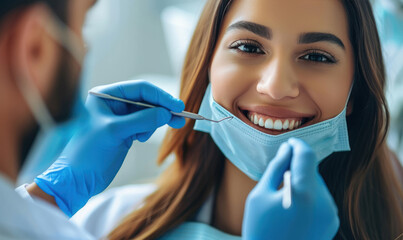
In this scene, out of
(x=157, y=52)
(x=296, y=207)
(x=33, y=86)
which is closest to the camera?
(x=33, y=86)

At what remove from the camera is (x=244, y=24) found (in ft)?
3.62

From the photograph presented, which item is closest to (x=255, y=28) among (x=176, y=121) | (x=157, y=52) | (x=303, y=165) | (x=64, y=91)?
(x=176, y=121)

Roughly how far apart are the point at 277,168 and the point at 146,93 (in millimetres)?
443

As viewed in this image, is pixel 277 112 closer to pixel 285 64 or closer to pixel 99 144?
pixel 285 64

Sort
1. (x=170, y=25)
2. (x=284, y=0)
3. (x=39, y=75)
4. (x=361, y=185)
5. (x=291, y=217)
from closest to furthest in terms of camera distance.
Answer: (x=39, y=75) → (x=291, y=217) → (x=284, y=0) → (x=361, y=185) → (x=170, y=25)

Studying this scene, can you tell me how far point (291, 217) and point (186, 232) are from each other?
1.78 ft

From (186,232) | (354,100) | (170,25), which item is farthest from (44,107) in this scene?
(170,25)

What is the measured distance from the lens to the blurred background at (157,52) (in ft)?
6.29

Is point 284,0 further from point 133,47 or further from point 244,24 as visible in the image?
point 133,47

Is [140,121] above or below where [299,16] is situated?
below

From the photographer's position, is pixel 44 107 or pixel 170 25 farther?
pixel 170 25

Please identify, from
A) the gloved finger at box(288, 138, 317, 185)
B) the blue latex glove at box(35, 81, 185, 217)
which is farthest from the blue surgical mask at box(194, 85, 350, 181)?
the gloved finger at box(288, 138, 317, 185)

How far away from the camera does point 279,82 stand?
1.01 meters

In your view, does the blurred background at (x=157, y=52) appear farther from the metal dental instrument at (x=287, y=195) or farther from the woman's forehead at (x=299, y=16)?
the metal dental instrument at (x=287, y=195)
